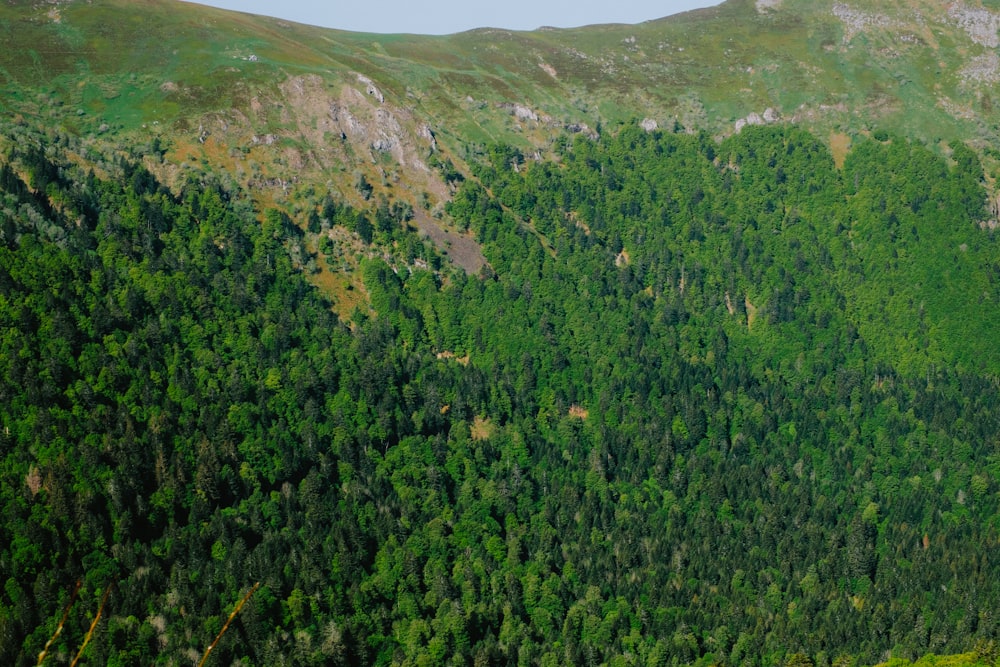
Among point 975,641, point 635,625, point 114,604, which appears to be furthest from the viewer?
point 635,625

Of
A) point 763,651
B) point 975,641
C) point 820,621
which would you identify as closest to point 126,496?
point 763,651

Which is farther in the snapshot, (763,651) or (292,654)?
(763,651)

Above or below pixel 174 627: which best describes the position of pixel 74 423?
above

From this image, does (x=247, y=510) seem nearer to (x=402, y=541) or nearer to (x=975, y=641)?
(x=402, y=541)

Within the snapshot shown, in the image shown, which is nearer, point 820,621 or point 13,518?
point 13,518

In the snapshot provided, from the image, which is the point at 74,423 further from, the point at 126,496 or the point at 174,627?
the point at 174,627

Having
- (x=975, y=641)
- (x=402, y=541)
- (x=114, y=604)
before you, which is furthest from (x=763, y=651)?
(x=114, y=604)

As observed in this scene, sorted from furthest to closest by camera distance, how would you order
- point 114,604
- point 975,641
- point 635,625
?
point 635,625 → point 975,641 → point 114,604

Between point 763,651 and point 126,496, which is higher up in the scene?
point 126,496

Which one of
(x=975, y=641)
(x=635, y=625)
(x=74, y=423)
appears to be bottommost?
(x=635, y=625)
